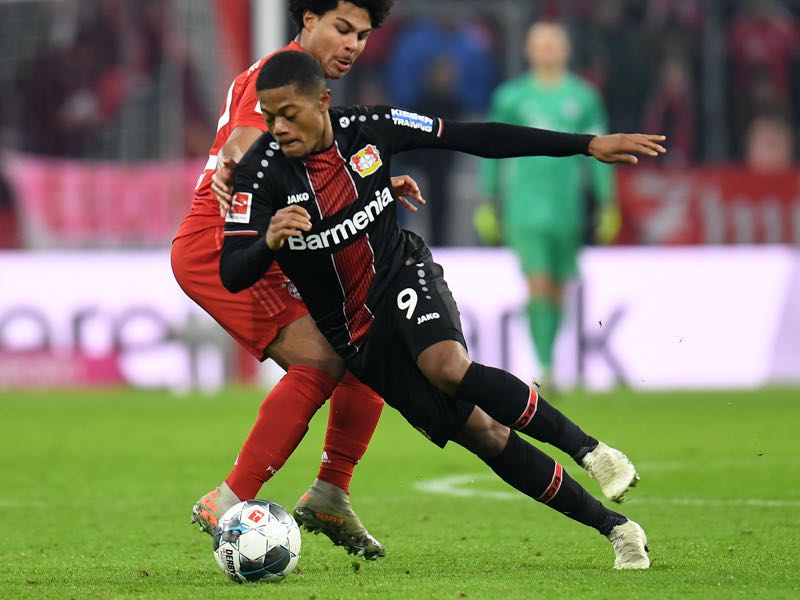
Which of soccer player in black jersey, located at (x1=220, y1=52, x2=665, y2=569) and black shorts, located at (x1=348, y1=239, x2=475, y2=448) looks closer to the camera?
soccer player in black jersey, located at (x1=220, y1=52, x2=665, y2=569)

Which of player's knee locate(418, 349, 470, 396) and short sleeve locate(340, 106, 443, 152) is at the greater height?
short sleeve locate(340, 106, 443, 152)

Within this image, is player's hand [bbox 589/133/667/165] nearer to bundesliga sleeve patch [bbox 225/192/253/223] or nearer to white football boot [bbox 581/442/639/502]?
white football boot [bbox 581/442/639/502]

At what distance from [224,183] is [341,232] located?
40 cm

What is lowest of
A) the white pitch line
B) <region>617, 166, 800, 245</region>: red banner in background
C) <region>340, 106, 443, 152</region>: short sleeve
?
the white pitch line

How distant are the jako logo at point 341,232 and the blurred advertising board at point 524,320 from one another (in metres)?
7.82

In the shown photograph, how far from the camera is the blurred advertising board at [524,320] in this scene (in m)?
13.0

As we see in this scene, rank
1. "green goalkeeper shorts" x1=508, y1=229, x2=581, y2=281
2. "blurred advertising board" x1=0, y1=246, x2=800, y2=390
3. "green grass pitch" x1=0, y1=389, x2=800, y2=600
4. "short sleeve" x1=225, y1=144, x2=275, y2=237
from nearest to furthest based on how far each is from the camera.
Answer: "green grass pitch" x1=0, y1=389, x2=800, y2=600, "short sleeve" x1=225, y1=144, x2=275, y2=237, "green goalkeeper shorts" x1=508, y1=229, x2=581, y2=281, "blurred advertising board" x1=0, y1=246, x2=800, y2=390

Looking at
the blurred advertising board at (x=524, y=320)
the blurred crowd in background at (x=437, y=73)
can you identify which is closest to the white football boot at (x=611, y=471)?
the blurred advertising board at (x=524, y=320)

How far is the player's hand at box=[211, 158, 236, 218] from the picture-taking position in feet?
15.9

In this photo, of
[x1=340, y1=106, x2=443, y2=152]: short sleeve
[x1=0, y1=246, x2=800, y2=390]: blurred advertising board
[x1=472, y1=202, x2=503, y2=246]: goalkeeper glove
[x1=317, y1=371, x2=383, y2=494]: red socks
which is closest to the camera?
[x1=340, y1=106, x2=443, y2=152]: short sleeve

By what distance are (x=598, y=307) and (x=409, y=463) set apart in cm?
462

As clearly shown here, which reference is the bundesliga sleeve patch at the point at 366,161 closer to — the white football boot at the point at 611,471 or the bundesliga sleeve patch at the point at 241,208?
the bundesliga sleeve patch at the point at 241,208

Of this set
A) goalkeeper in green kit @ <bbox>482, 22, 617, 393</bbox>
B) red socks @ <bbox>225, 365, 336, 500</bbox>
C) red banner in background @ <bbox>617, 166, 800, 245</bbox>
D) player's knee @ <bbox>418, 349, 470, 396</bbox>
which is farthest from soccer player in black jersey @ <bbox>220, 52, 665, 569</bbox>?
red banner in background @ <bbox>617, 166, 800, 245</bbox>

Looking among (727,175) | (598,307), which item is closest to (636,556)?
(598,307)
